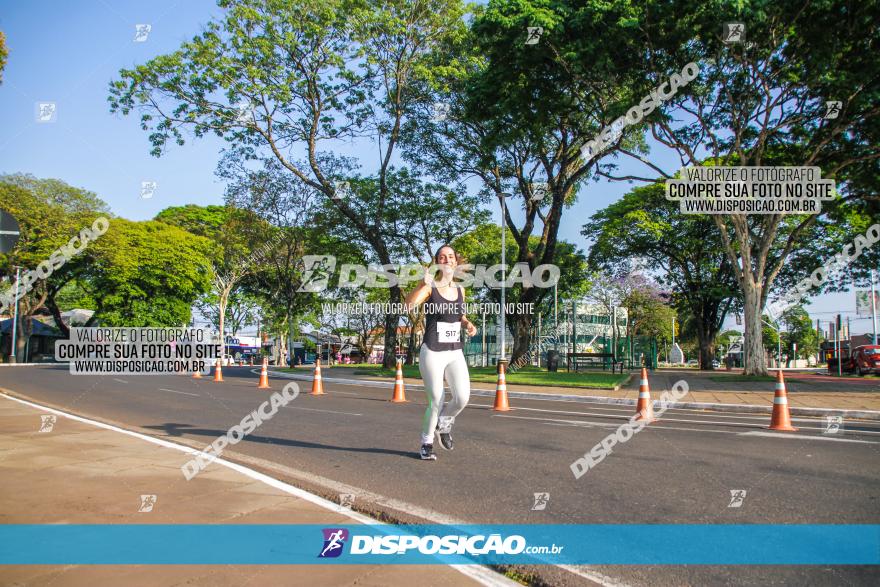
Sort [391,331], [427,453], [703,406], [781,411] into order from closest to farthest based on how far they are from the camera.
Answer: [427,453], [781,411], [703,406], [391,331]

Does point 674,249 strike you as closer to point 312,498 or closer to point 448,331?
point 448,331

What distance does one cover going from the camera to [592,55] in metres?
16.5

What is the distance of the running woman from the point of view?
17.9 ft

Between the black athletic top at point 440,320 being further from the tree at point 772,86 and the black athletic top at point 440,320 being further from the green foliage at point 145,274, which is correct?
the green foliage at point 145,274

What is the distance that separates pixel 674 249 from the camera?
35906 mm

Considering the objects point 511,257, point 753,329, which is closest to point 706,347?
point 511,257

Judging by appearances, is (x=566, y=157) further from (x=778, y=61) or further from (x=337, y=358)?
(x=337, y=358)

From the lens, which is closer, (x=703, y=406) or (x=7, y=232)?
(x=7, y=232)

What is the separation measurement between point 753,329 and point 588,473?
724 inches

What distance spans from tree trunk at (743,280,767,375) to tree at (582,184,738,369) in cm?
1349

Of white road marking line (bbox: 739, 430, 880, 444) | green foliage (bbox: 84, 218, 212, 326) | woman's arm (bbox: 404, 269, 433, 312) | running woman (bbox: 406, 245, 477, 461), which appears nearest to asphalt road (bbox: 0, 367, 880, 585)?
white road marking line (bbox: 739, 430, 880, 444)

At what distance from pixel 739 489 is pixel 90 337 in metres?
49.7

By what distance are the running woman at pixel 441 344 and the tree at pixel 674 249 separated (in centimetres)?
3036

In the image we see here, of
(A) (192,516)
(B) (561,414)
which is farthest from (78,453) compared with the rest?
(B) (561,414)
